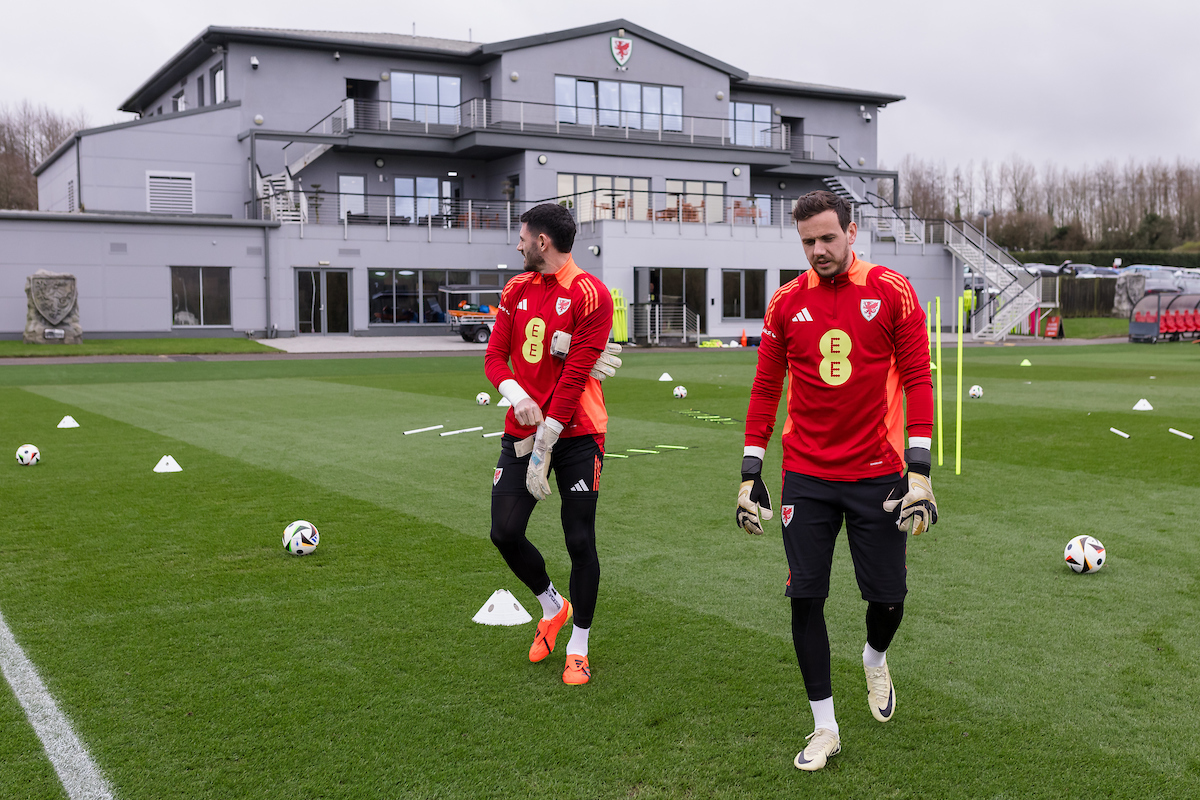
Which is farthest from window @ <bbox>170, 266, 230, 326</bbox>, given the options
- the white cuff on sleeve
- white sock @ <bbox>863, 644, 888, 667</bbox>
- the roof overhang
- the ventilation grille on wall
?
white sock @ <bbox>863, 644, 888, 667</bbox>

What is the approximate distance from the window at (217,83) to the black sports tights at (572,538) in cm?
4322

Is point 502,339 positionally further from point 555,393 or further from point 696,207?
point 696,207

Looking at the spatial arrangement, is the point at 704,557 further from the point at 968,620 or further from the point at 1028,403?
the point at 1028,403

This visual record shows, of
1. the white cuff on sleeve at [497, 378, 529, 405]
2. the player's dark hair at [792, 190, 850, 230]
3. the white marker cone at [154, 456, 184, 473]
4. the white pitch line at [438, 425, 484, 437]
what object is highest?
the player's dark hair at [792, 190, 850, 230]

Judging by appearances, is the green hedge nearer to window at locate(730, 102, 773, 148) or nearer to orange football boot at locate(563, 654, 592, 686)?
window at locate(730, 102, 773, 148)

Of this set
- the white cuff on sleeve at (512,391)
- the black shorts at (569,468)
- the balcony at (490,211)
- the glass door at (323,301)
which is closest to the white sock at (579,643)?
the black shorts at (569,468)

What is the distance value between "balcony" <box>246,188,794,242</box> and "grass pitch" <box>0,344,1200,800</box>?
30.4 meters

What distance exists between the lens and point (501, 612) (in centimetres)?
577

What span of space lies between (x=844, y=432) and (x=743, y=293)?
4037 centimetres

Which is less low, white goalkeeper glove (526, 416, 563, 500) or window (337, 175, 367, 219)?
window (337, 175, 367, 219)

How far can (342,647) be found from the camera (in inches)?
209

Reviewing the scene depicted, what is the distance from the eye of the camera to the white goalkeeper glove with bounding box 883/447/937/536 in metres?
3.85

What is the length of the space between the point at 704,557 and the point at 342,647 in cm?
277

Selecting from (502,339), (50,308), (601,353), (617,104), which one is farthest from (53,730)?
(617,104)
